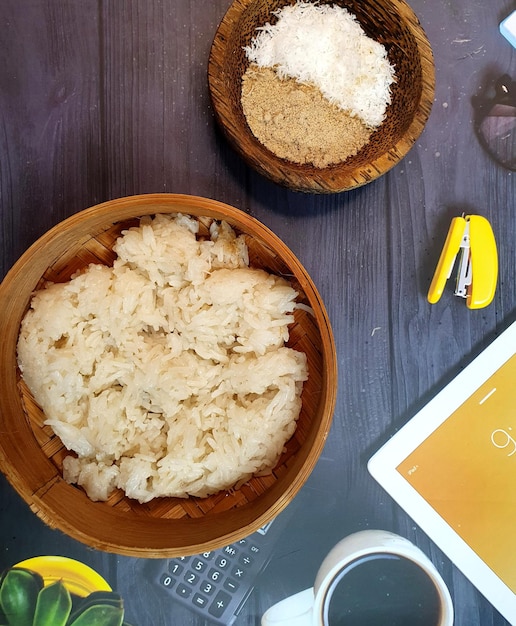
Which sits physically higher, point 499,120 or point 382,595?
point 499,120

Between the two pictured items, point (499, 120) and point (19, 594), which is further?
point (499, 120)

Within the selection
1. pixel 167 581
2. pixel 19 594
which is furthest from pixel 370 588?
pixel 19 594

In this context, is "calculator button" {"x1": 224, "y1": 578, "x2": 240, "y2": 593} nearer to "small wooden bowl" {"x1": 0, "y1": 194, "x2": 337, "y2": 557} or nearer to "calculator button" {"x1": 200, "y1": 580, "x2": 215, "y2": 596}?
"calculator button" {"x1": 200, "y1": 580, "x2": 215, "y2": 596}

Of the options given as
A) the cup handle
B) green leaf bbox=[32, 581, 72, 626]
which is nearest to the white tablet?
the cup handle

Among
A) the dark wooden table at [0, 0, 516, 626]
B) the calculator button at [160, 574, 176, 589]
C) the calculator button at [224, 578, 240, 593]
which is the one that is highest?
the dark wooden table at [0, 0, 516, 626]

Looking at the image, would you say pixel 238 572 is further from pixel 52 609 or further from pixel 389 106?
pixel 389 106

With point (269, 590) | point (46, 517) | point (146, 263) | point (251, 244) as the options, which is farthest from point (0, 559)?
point (251, 244)
